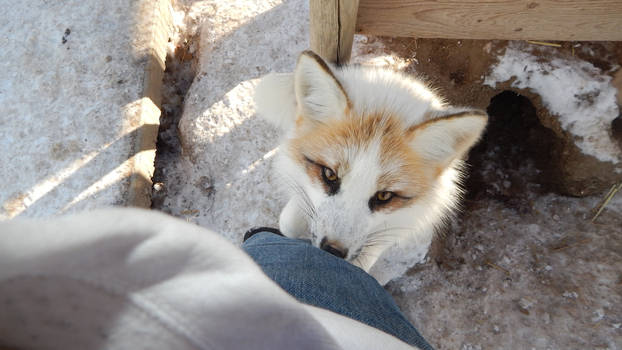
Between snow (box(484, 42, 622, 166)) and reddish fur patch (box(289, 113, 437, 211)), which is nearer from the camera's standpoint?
reddish fur patch (box(289, 113, 437, 211))

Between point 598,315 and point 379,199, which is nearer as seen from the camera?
point 379,199

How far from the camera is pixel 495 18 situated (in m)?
1.91

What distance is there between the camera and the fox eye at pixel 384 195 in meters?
1.44

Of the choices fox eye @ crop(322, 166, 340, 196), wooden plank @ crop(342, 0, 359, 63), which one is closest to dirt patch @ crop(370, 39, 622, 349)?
wooden plank @ crop(342, 0, 359, 63)

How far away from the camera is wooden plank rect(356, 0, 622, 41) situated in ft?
5.95

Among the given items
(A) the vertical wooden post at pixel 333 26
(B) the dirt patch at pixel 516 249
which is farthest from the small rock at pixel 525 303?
(A) the vertical wooden post at pixel 333 26

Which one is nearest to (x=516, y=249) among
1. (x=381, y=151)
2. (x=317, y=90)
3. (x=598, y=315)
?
(x=598, y=315)

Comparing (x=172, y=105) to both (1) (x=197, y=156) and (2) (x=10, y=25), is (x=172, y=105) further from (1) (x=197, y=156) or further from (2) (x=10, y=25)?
(2) (x=10, y=25)

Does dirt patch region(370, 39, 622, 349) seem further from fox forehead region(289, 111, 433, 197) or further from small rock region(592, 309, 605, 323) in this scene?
fox forehead region(289, 111, 433, 197)

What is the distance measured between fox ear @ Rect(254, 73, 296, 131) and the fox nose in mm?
666

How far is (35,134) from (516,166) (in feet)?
11.6

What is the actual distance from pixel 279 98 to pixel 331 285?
0.97 metres

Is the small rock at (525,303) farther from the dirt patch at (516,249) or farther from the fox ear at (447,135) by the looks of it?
the fox ear at (447,135)

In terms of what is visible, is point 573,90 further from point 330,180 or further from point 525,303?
point 330,180
